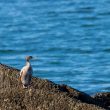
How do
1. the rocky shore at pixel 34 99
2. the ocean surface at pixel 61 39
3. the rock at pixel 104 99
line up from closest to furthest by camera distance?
1. the rocky shore at pixel 34 99
2. the rock at pixel 104 99
3. the ocean surface at pixel 61 39

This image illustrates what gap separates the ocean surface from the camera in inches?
1261

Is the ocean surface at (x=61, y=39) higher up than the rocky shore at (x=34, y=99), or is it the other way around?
the ocean surface at (x=61, y=39)

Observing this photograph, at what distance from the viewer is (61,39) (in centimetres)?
4303

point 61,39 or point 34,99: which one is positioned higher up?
point 61,39

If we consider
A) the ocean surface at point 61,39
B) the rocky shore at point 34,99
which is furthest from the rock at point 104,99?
the ocean surface at point 61,39

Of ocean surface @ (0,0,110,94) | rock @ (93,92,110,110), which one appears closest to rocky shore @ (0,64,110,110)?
rock @ (93,92,110,110)

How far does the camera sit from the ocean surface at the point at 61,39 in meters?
32.0

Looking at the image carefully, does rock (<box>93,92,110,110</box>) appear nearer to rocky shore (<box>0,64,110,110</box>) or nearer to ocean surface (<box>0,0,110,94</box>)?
rocky shore (<box>0,64,110,110</box>)

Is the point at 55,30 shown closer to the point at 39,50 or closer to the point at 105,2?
the point at 39,50

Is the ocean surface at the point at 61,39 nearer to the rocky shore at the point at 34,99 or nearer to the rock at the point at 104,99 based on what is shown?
the rock at the point at 104,99

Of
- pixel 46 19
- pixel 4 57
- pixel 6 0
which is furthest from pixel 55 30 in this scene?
pixel 6 0

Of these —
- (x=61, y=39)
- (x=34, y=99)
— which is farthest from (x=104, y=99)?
(x=61, y=39)

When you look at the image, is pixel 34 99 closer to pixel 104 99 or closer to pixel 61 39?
pixel 104 99

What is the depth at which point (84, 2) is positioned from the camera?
187 ft
